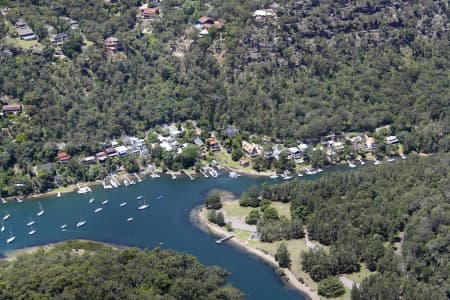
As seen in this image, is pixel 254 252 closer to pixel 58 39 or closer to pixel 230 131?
pixel 230 131

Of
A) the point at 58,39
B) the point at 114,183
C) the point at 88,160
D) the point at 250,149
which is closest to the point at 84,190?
the point at 114,183

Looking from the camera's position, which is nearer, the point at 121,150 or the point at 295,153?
the point at 295,153

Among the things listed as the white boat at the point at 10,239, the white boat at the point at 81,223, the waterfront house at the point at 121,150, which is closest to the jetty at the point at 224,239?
the white boat at the point at 81,223

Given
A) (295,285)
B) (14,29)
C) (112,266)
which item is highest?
(14,29)

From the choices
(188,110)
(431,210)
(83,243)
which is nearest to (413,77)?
(188,110)

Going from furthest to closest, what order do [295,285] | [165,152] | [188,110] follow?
[188,110] < [165,152] < [295,285]

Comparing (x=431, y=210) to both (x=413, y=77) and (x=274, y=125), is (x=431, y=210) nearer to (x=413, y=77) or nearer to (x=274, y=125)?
(x=274, y=125)

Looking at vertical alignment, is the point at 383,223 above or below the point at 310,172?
above
